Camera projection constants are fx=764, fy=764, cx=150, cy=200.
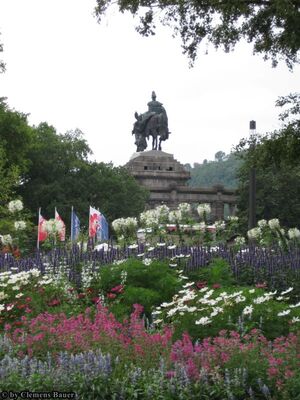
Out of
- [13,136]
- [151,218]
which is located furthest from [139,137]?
[151,218]

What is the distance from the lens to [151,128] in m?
74.0

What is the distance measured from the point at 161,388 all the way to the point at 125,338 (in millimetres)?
1450

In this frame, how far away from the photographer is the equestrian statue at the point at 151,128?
2916 inches

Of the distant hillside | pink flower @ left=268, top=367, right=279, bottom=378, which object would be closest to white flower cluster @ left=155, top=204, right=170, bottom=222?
pink flower @ left=268, top=367, right=279, bottom=378

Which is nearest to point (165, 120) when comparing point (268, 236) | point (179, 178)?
point (179, 178)

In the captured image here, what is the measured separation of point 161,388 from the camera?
5504 millimetres

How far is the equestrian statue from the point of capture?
74.1m

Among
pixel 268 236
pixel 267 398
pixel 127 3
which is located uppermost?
pixel 127 3

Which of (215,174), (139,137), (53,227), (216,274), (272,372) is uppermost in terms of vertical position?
(215,174)

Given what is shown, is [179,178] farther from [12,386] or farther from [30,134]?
[12,386]

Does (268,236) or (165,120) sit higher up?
(165,120)

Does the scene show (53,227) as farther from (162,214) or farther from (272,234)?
(272,234)

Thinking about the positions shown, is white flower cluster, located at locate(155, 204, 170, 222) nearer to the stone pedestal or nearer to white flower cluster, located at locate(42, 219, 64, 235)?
white flower cluster, located at locate(42, 219, 64, 235)

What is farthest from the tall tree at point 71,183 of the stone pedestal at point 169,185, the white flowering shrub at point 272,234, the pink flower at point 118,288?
the pink flower at point 118,288
